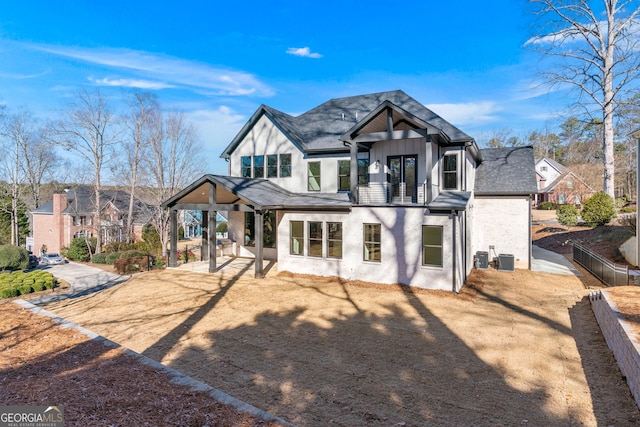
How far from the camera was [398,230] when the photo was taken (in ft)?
44.0

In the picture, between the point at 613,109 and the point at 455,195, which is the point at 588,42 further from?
the point at 455,195

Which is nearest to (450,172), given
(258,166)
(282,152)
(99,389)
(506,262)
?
(506,262)

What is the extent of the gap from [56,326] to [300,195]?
10694 mm

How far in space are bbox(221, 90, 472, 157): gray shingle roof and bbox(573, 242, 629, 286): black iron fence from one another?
26.3 feet

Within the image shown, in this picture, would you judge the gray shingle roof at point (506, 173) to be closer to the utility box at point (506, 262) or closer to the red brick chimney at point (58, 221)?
the utility box at point (506, 262)

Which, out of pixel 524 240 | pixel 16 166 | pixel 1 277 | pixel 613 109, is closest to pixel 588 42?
pixel 613 109

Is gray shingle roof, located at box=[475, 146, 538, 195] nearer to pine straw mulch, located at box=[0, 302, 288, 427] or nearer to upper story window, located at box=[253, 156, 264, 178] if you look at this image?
upper story window, located at box=[253, 156, 264, 178]

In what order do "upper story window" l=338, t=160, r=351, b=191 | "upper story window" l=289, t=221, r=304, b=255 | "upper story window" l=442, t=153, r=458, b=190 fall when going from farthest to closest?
"upper story window" l=338, t=160, r=351, b=191 < "upper story window" l=289, t=221, r=304, b=255 < "upper story window" l=442, t=153, r=458, b=190

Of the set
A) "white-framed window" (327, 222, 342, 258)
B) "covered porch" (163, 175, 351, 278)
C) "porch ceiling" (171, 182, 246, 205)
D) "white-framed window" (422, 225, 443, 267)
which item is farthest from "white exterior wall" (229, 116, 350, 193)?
"white-framed window" (422, 225, 443, 267)

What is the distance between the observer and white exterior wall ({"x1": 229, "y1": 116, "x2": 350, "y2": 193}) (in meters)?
17.0

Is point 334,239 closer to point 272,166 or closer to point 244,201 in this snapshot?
point 244,201

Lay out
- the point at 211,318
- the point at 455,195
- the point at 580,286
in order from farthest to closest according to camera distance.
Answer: the point at 455,195
the point at 580,286
the point at 211,318

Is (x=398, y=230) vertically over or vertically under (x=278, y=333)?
over

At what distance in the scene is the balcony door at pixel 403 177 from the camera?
1503 cm
